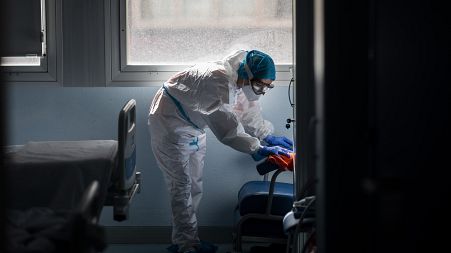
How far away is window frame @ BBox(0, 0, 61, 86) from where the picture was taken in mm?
4793

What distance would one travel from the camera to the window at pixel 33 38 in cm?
475

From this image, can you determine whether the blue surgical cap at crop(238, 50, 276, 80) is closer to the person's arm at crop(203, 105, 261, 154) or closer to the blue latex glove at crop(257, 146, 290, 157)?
the person's arm at crop(203, 105, 261, 154)

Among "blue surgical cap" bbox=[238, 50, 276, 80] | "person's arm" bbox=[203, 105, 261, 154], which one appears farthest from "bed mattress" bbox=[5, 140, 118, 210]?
"blue surgical cap" bbox=[238, 50, 276, 80]

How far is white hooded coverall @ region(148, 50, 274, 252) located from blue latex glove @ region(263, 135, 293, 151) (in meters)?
0.07

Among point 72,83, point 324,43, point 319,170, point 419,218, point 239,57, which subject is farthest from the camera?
point 72,83

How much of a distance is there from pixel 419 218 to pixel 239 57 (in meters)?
2.30

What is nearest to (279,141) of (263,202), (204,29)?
(263,202)

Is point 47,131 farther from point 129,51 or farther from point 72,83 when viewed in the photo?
point 129,51

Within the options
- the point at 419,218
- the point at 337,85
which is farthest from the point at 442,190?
the point at 337,85

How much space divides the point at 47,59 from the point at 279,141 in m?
1.67

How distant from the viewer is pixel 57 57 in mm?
4809

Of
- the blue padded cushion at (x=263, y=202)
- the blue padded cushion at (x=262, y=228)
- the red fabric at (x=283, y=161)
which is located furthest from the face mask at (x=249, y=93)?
the blue padded cushion at (x=262, y=228)

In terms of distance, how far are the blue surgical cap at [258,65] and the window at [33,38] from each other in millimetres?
1376

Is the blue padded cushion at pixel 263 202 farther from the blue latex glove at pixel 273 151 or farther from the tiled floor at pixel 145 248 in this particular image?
the tiled floor at pixel 145 248
